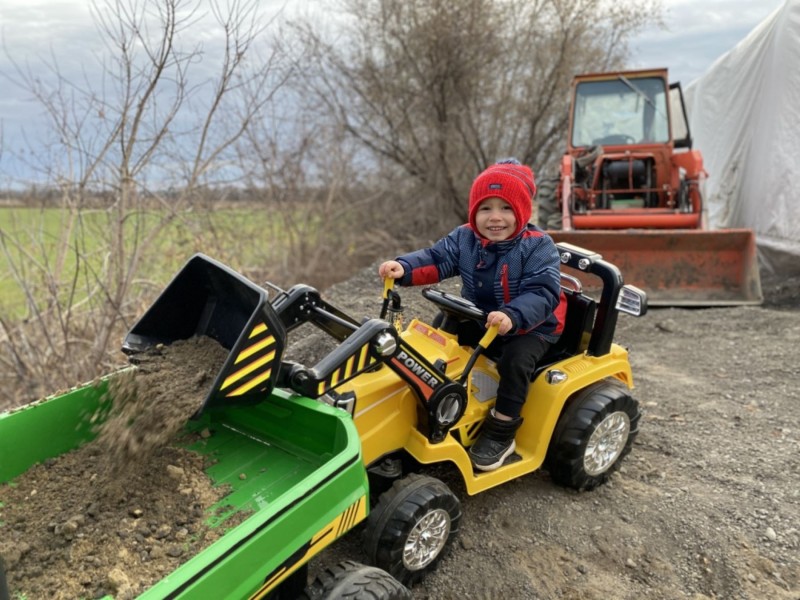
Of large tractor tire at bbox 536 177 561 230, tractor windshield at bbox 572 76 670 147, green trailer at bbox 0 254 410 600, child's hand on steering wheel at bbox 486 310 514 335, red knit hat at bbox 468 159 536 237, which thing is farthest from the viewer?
large tractor tire at bbox 536 177 561 230

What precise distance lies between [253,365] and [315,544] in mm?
666

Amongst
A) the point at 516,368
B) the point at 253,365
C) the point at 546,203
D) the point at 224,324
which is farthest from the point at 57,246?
the point at 546,203

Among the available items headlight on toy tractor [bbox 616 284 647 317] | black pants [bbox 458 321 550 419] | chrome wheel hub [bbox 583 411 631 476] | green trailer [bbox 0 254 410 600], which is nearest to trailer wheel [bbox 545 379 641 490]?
chrome wheel hub [bbox 583 411 631 476]

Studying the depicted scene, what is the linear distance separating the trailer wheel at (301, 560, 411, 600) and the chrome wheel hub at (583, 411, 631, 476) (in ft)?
5.36

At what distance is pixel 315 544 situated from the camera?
6.77 ft

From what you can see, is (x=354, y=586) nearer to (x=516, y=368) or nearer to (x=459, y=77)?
(x=516, y=368)

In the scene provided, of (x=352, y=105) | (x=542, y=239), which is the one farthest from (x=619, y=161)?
(x=542, y=239)

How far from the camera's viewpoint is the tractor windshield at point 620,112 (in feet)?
30.1

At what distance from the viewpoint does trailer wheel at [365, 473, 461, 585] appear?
104 inches

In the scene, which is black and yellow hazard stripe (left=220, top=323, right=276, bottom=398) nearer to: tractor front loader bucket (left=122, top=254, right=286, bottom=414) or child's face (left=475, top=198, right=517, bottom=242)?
tractor front loader bucket (left=122, top=254, right=286, bottom=414)

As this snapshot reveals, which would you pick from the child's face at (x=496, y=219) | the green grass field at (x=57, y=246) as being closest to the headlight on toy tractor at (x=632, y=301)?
the child's face at (x=496, y=219)

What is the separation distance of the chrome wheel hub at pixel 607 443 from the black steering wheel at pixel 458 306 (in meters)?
1.02

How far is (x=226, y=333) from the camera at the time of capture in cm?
269

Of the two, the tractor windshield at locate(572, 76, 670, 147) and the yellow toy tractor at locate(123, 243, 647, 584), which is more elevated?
the tractor windshield at locate(572, 76, 670, 147)
